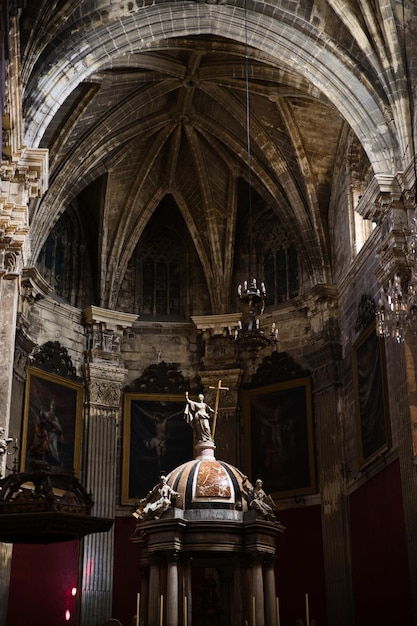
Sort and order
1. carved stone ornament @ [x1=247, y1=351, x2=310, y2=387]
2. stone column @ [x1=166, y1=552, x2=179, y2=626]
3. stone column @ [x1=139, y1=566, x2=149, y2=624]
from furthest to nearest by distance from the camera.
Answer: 1. carved stone ornament @ [x1=247, y1=351, x2=310, y2=387]
2. stone column @ [x1=139, y1=566, x2=149, y2=624]
3. stone column @ [x1=166, y1=552, x2=179, y2=626]

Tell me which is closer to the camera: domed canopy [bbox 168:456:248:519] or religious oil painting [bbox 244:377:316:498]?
domed canopy [bbox 168:456:248:519]

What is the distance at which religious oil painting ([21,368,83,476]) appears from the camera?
62.6 feet

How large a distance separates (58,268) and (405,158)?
8.59 meters

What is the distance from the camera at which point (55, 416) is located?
64.8ft

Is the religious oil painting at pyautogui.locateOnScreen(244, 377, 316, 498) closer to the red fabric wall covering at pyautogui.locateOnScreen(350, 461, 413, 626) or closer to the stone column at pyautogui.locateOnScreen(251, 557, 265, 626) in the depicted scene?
the red fabric wall covering at pyautogui.locateOnScreen(350, 461, 413, 626)

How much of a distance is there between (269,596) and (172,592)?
1440 millimetres

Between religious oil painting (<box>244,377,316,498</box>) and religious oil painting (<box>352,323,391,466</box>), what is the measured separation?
6.31 feet

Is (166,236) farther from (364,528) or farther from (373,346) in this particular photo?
(364,528)

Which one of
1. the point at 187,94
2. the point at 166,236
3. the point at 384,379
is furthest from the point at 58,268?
the point at 384,379

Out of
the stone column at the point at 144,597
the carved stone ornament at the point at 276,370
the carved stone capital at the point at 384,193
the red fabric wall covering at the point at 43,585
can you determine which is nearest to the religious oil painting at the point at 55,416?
the red fabric wall covering at the point at 43,585

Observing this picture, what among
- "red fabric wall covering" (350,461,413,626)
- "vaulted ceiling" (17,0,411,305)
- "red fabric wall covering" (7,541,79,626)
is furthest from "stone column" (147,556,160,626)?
"vaulted ceiling" (17,0,411,305)

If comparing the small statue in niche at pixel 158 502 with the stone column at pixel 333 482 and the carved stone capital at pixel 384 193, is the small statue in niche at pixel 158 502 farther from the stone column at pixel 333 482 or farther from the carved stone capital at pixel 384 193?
the carved stone capital at pixel 384 193

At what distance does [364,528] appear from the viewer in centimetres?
1727

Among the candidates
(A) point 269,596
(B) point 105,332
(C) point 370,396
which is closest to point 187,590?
(A) point 269,596
